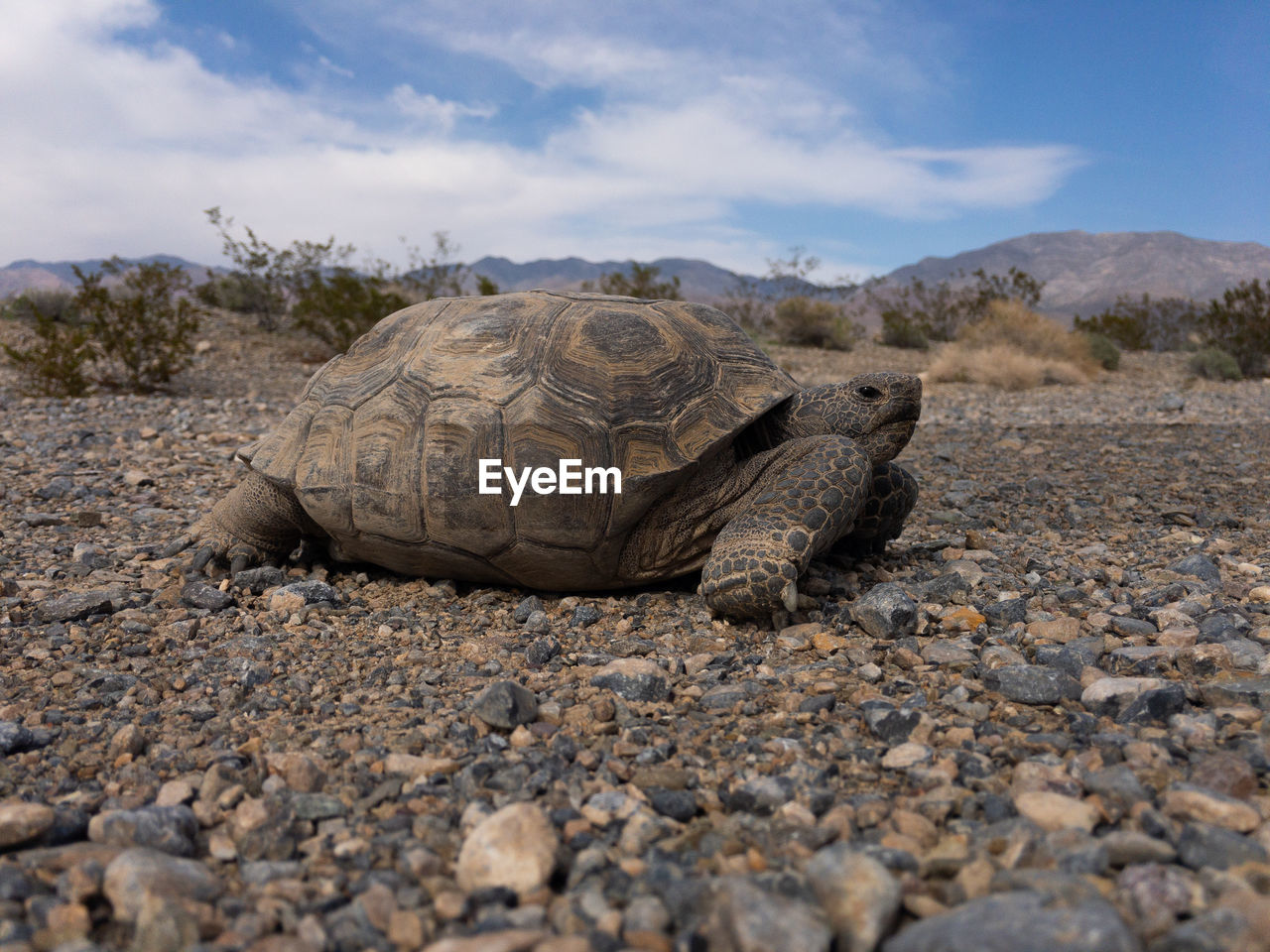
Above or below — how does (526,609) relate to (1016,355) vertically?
below

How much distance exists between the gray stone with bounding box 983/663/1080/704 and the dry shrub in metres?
12.7

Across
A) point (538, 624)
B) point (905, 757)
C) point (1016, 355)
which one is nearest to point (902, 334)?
point (1016, 355)

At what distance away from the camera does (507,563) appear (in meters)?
3.60

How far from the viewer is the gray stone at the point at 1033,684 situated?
8.41 feet

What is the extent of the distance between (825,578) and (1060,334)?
16.4m

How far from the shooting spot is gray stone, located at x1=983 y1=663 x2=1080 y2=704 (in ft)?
8.41

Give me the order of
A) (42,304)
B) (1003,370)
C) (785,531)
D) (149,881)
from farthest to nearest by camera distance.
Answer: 1. (42,304)
2. (1003,370)
3. (785,531)
4. (149,881)

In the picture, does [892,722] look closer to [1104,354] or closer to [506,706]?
[506,706]

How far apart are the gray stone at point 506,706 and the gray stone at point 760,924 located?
108 centimetres

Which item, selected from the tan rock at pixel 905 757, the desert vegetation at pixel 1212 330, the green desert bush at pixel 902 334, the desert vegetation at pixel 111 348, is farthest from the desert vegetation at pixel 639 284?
the tan rock at pixel 905 757

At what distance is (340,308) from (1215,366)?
59.3 feet

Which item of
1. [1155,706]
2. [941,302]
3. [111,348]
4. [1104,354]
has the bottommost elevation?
[1155,706]

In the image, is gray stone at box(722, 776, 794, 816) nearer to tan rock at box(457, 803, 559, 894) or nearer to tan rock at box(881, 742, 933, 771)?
tan rock at box(881, 742, 933, 771)

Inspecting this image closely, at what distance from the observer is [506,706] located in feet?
8.29
